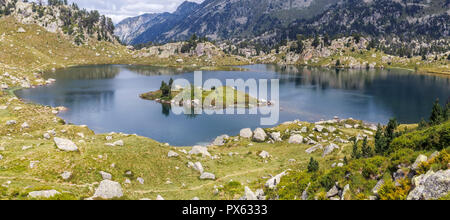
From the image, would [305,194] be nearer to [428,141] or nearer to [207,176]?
[428,141]

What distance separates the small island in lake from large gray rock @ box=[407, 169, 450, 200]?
11636cm

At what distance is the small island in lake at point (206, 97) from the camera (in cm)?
13700

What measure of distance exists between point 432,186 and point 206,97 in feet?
412

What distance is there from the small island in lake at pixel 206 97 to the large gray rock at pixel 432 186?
116362mm

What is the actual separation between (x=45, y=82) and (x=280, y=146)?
173 metres

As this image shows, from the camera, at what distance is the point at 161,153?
2023 inches

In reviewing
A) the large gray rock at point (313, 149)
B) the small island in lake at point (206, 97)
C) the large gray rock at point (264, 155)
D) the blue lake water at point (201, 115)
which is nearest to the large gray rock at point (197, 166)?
the large gray rock at point (264, 155)

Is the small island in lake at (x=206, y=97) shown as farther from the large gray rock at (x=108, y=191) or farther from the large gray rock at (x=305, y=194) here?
the large gray rock at (x=305, y=194)

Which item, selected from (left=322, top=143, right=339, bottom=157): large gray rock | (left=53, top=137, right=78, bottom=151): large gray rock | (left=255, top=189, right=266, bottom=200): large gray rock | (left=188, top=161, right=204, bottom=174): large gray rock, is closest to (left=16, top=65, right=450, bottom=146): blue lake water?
(left=188, top=161, right=204, bottom=174): large gray rock

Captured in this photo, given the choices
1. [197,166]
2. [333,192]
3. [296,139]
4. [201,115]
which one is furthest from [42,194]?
[201,115]

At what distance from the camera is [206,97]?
140750 millimetres
